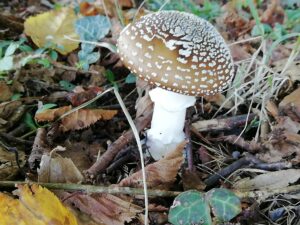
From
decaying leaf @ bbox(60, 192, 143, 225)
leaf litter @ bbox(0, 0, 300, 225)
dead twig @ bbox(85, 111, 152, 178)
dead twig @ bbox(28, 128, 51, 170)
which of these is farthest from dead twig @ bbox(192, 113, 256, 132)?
dead twig @ bbox(28, 128, 51, 170)

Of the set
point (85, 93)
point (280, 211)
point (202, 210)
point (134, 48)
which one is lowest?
point (280, 211)

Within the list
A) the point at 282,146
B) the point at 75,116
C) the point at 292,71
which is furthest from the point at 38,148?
the point at 292,71

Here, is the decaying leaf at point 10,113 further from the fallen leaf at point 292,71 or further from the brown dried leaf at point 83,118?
the fallen leaf at point 292,71

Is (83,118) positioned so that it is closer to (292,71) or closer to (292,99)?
(292,99)

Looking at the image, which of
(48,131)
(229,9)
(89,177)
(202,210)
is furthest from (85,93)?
Answer: (229,9)

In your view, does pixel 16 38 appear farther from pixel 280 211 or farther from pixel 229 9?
pixel 280 211
